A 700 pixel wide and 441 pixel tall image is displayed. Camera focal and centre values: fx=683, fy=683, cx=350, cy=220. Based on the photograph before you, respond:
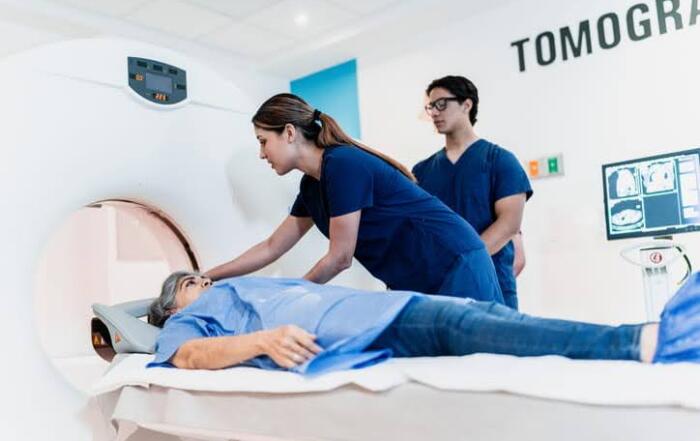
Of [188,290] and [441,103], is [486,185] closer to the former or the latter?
[441,103]

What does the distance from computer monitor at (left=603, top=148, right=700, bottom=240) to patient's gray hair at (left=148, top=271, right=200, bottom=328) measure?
1.97m

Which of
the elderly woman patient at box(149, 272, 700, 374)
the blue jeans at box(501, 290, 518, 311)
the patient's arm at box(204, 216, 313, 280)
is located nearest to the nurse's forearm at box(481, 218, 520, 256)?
the blue jeans at box(501, 290, 518, 311)

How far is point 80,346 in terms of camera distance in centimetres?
304

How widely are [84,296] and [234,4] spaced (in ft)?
5.31

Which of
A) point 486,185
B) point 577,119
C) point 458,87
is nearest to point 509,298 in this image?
point 486,185

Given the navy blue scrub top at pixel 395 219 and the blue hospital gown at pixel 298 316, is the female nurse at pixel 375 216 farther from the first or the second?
the blue hospital gown at pixel 298 316

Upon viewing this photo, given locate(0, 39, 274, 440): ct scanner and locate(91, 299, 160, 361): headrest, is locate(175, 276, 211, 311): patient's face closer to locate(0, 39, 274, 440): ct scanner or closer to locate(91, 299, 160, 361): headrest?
locate(91, 299, 160, 361): headrest

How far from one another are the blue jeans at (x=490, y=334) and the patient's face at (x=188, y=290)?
0.63 meters

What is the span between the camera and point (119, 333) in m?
1.69

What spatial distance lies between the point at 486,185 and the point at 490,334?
40.3 inches

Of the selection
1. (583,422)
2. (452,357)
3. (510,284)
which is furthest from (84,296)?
(583,422)

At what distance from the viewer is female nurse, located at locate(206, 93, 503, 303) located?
167 cm

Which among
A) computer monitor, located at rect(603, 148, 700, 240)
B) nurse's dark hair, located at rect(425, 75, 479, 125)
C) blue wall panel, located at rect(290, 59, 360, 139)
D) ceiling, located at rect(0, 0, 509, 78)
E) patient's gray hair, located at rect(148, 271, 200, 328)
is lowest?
patient's gray hair, located at rect(148, 271, 200, 328)

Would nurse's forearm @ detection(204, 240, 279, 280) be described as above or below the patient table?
above
